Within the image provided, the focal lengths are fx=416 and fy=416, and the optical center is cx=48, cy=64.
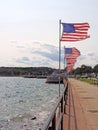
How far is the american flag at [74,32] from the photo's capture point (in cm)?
2145

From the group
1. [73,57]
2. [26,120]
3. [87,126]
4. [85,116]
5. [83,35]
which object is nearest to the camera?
[87,126]

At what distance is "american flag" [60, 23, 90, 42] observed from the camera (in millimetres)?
21453

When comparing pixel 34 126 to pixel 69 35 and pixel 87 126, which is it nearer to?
pixel 69 35

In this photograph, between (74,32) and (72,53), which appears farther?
(72,53)

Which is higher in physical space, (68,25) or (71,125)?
(68,25)

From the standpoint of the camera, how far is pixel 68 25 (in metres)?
22.4

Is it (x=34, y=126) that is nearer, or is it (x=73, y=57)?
(x=34, y=126)

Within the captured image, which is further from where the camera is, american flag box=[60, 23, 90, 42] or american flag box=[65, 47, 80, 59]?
american flag box=[65, 47, 80, 59]

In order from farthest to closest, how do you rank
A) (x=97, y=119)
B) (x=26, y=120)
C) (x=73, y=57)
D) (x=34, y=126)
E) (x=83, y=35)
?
(x=73, y=57) < (x=26, y=120) < (x=34, y=126) < (x=83, y=35) < (x=97, y=119)

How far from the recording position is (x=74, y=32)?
22016 mm

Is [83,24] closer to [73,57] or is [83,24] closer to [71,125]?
[71,125]


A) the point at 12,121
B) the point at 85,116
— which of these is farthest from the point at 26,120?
the point at 85,116

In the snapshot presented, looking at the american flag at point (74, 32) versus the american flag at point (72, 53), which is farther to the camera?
the american flag at point (72, 53)

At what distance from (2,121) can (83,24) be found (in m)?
9.90
